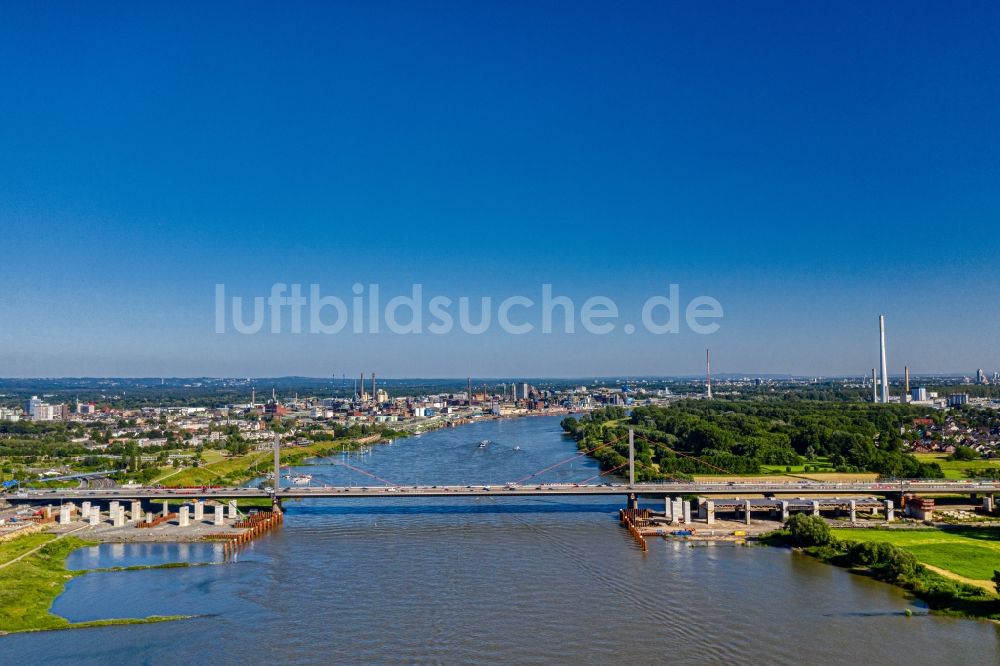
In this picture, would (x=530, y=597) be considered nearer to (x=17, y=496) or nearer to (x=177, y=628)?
(x=177, y=628)

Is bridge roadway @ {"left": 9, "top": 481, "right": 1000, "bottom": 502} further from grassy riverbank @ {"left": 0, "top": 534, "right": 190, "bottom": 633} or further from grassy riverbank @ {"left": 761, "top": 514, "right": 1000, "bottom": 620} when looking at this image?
grassy riverbank @ {"left": 0, "top": 534, "right": 190, "bottom": 633}

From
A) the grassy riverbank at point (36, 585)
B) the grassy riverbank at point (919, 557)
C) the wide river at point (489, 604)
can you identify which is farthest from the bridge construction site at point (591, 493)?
the grassy riverbank at point (36, 585)

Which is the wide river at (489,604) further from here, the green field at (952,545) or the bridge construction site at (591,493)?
the green field at (952,545)

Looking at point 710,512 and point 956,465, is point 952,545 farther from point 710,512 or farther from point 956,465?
point 956,465

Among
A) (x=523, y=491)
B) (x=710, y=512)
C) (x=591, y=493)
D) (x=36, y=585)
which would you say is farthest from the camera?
(x=591, y=493)

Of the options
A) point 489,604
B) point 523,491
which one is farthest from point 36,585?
point 523,491

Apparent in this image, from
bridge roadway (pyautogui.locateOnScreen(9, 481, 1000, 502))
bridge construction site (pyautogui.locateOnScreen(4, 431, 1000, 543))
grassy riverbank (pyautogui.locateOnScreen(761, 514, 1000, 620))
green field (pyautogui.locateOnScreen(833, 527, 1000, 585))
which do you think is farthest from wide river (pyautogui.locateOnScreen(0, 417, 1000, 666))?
green field (pyautogui.locateOnScreen(833, 527, 1000, 585))

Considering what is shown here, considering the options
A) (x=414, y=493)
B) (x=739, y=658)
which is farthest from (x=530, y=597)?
(x=414, y=493)
